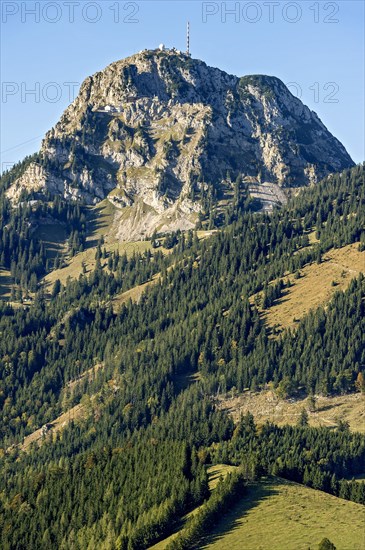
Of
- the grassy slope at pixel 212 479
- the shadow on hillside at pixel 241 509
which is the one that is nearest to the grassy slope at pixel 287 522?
the shadow on hillside at pixel 241 509

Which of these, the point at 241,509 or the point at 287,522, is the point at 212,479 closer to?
the point at 241,509

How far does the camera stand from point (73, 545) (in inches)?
6998

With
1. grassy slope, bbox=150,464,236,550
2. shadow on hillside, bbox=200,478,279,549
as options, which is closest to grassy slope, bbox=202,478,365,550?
shadow on hillside, bbox=200,478,279,549

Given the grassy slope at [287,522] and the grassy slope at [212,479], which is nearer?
the grassy slope at [287,522]

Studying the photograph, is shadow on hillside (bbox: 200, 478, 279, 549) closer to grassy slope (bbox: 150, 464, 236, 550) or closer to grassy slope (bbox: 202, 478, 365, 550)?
grassy slope (bbox: 202, 478, 365, 550)

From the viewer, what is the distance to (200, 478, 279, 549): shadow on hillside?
153 m

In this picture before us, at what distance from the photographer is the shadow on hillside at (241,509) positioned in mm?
153275

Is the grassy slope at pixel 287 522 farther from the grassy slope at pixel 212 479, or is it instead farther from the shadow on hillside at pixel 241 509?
the grassy slope at pixel 212 479

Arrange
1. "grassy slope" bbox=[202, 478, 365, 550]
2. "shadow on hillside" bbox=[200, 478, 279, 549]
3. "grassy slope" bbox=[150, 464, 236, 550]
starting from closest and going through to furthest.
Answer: "grassy slope" bbox=[202, 478, 365, 550], "shadow on hillside" bbox=[200, 478, 279, 549], "grassy slope" bbox=[150, 464, 236, 550]

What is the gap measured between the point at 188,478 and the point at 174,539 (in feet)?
112

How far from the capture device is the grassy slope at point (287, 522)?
5709 inches

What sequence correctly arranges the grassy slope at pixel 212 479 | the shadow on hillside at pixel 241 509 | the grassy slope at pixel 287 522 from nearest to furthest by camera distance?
the grassy slope at pixel 287 522
the shadow on hillside at pixel 241 509
the grassy slope at pixel 212 479

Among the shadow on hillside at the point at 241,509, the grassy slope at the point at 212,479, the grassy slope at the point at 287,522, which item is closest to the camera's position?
the grassy slope at the point at 287,522

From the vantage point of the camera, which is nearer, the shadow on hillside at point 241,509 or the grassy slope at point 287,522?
the grassy slope at point 287,522
